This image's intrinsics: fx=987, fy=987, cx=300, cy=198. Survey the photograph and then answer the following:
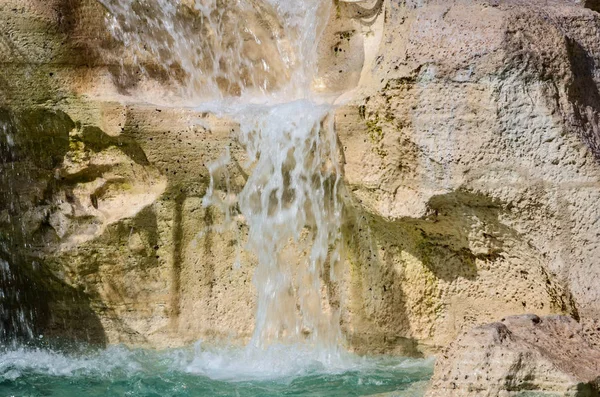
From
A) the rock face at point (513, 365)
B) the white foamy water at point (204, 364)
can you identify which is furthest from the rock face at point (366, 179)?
the rock face at point (513, 365)

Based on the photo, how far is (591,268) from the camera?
4320 mm

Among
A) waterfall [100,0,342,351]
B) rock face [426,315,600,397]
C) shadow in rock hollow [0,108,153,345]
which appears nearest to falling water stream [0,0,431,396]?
waterfall [100,0,342,351]

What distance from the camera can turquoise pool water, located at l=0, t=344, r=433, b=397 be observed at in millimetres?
4699

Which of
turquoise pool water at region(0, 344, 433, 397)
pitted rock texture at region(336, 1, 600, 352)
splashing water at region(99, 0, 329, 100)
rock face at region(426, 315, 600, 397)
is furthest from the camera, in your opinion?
splashing water at region(99, 0, 329, 100)

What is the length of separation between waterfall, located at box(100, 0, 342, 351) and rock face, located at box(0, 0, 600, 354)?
71 millimetres

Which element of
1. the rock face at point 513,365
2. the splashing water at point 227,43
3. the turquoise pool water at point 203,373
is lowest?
the turquoise pool water at point 203,373

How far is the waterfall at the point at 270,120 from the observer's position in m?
5.12

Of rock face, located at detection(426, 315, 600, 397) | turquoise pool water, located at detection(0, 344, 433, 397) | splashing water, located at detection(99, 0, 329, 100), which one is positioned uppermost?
splashing water, located at detection(99, 0, 329, 100)

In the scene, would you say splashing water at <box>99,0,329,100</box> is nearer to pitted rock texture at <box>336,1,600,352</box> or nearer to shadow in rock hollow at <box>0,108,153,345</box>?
shadow in rock hollow at <box>0,108,153,345</box>

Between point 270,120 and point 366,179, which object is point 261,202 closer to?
point 270,120

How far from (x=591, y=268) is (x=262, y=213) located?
69.4 inches

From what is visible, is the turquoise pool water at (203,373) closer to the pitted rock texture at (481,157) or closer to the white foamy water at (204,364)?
the white foamy water at (204,364)

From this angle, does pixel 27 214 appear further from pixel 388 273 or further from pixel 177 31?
pixel 388 273

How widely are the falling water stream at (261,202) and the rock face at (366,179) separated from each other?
0.08 meters
